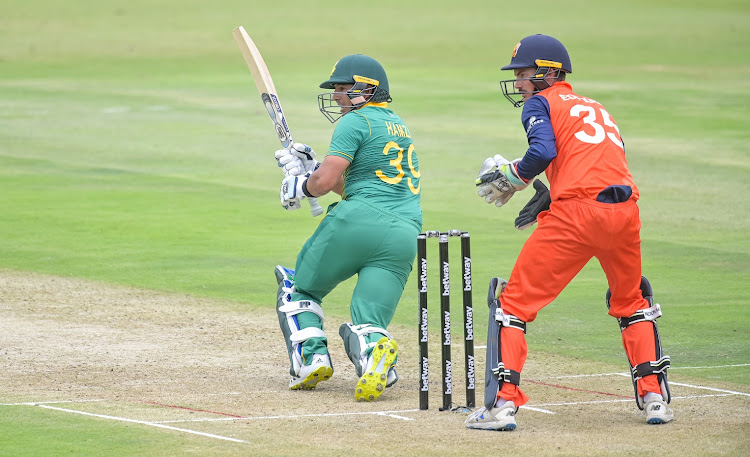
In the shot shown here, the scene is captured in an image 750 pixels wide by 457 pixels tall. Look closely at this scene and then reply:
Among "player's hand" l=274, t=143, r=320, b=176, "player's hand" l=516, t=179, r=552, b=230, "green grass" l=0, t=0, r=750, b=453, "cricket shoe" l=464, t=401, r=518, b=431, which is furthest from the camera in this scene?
"green grass" l=0, t=0, r=750, b=453

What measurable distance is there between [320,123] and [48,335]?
1649 cm

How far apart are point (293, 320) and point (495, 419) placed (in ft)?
6.10

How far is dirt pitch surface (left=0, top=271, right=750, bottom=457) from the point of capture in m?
6.34

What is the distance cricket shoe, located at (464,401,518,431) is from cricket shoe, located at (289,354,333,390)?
1358mm

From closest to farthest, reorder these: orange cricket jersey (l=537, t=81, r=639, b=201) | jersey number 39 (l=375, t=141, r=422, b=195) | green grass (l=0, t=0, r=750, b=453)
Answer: orange cricket jersey (l=537, t=81, r=639, b=201) < jersey number 39 (l=375, t=141, r=422, b=195) < green grass (l=0, t=0, r=750, b=453)

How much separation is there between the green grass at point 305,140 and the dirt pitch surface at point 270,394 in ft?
2.45

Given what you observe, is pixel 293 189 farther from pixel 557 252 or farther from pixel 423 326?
pixel 557 252

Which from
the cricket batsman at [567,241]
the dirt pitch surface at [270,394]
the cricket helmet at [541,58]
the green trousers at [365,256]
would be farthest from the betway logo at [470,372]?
the cricket helmet at [541,58]

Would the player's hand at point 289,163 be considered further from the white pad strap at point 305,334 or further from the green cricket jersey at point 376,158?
the white pad strap at point 305,334

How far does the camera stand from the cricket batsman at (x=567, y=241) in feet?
21.8

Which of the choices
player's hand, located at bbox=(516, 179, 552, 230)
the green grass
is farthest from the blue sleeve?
the green grass

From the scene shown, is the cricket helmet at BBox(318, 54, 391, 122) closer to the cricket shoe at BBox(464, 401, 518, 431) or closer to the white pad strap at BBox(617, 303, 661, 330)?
the white pad strap at BBox(617, 303, 661, 330)

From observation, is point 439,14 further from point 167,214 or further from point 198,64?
point 167,214

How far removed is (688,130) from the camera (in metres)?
25.1
